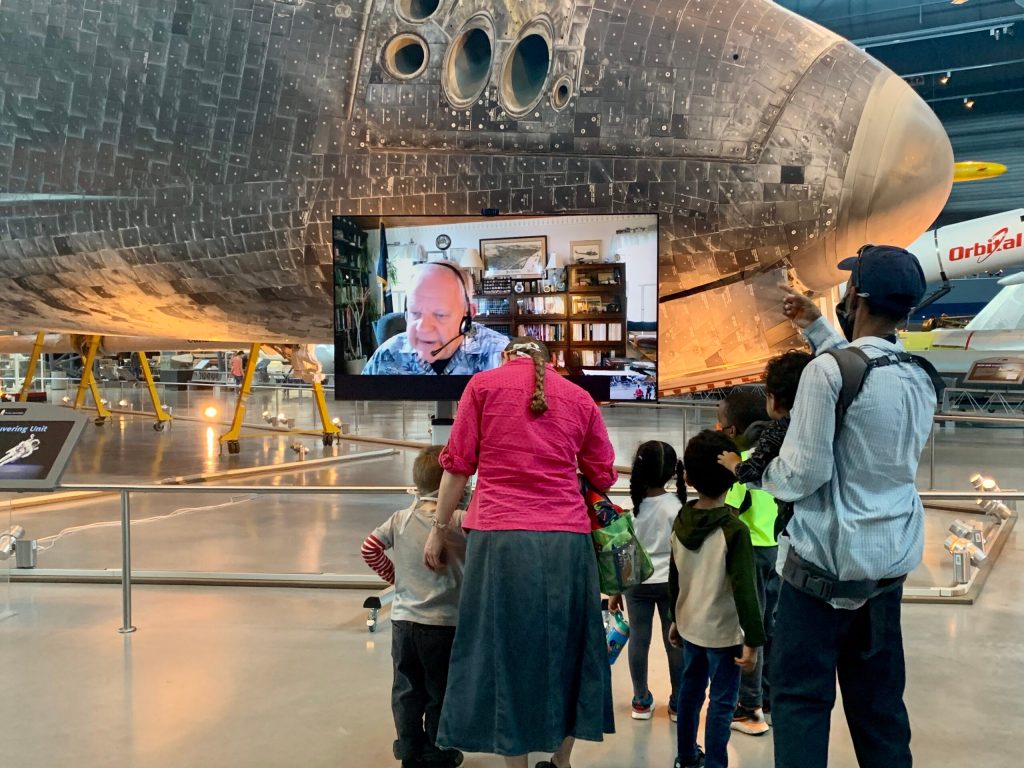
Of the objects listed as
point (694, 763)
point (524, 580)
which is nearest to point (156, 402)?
point (694, 763)

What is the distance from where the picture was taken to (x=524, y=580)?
5.57 feet

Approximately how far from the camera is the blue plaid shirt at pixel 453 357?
309 centimetres

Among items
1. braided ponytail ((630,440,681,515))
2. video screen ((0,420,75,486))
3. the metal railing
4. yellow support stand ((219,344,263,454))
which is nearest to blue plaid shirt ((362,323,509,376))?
the metal railing

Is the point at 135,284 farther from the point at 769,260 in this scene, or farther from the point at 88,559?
the point at 769,260

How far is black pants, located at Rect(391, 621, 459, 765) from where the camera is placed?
6.54ft

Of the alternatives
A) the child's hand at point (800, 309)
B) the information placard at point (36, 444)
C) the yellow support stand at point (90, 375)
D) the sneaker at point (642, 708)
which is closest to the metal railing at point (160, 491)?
the information placard at point (36, 444)

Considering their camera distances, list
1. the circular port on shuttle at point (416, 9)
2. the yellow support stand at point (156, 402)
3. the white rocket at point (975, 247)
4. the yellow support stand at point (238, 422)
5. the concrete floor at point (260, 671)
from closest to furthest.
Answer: the concrete floor at point (260, 671)
the circular port on shuttle at point (416, 9)
the yellow support stand at point (238, 422)
the yellow support stand at point (156, 402)
the white rocket at point (975, 247)

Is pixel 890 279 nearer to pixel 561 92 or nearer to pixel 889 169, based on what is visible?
pixel 889 169

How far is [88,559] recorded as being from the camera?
4398 mm

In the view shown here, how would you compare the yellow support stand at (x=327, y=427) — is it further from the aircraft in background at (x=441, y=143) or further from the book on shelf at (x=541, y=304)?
the book on shelf at (x=541, y=304)

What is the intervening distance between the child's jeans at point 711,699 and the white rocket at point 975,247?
1353 centimetres

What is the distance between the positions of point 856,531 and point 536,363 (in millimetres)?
662

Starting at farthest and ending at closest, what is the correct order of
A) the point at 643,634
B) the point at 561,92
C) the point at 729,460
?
1. the point at 561,92
2. the point at 643,634
3. the point at 729,460

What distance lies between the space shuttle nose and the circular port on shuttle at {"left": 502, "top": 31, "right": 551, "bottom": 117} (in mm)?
1036
